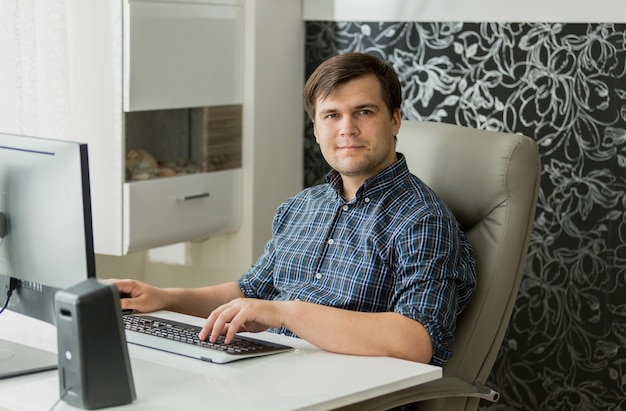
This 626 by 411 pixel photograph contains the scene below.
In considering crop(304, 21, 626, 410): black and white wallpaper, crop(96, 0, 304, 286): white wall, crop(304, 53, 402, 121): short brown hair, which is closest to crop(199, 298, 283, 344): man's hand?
crop(304, 53, 402, 121): short brown hair

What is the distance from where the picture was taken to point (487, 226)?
2.31 m

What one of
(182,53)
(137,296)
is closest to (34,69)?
(182,53)

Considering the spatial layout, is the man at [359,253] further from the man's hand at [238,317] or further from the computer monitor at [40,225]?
the computer monitor at [40,225]

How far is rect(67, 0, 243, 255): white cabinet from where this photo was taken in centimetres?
308

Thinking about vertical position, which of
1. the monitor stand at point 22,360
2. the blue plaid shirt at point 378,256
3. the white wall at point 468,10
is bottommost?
the monitor stand at point 22,360

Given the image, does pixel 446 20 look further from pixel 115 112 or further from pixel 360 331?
pixel 360 331

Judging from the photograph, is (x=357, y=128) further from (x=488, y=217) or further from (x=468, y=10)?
(x=468, y=10)

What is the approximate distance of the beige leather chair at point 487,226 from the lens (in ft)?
7.38

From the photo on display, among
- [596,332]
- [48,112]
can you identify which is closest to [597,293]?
[596,332]

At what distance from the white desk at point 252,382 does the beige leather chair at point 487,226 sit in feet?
1.15

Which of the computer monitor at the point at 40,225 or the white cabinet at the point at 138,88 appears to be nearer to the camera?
the computer monitor at the point at 40,225

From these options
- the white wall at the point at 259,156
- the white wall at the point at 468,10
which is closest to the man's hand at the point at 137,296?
the white wall at the point at 259,156

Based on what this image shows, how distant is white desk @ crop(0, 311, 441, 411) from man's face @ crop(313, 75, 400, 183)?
1.54 feet

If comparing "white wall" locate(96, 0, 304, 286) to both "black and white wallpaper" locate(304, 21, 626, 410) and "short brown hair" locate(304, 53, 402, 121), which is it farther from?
"short brown hair" locate(304, 53, 402, 121)
